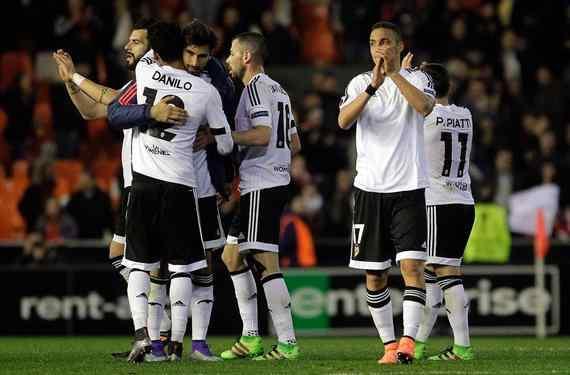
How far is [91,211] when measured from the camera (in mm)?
20328

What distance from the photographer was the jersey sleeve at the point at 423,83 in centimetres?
1163

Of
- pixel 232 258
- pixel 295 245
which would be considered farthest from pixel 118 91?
pixel 295 245

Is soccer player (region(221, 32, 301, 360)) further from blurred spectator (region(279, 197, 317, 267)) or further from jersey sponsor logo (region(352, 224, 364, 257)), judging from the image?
blurred spectator (region(279, 197, 317, 267))

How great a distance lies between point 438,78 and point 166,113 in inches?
93.8

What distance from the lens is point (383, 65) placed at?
11406 mm

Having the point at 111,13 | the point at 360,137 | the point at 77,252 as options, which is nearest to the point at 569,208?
the point at 77,252

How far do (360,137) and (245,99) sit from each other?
1.06m

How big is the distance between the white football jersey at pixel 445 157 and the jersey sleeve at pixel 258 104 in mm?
1280

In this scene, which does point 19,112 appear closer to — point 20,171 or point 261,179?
point 20,171

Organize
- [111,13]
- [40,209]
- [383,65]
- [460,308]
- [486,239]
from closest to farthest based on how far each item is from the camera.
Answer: [383,65]
[460,308]
[486,239]
[40,209]
[111,13]

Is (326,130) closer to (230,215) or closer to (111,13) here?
(230,215)

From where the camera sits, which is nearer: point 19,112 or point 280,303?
point 280,303

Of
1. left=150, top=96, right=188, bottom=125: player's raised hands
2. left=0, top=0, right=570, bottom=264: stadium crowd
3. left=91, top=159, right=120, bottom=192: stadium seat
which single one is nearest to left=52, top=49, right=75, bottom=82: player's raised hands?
left=150, top=96, right=188, bottom=125: player's raised hands

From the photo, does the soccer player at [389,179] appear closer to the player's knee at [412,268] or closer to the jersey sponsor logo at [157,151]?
the player's knee at [412,268]
